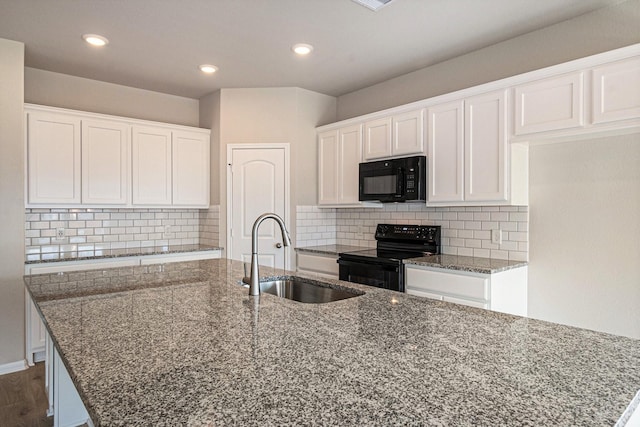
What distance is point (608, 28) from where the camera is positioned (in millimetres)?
2549

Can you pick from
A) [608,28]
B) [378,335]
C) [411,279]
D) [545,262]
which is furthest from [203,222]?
[608,28]

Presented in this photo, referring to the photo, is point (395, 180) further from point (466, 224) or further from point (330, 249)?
point (330, 249)

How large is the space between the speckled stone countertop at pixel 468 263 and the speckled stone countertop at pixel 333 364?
123 centimetres

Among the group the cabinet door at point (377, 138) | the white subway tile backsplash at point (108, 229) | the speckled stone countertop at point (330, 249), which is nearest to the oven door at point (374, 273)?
the speckled stone countertop at point (330, 249)

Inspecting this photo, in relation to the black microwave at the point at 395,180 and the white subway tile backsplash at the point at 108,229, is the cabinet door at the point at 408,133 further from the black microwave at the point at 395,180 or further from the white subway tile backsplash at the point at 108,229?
the white subway tile backsplash at the point at 108,229

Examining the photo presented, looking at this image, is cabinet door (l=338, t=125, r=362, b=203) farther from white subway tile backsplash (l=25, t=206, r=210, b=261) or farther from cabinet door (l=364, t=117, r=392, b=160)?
white subway tile backsplash (l=25, t=206, r=210, b=261)

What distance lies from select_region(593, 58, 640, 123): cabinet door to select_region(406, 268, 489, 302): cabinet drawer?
1219 mm

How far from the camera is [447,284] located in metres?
2.82

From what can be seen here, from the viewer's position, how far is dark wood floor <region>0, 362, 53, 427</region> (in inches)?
94.2

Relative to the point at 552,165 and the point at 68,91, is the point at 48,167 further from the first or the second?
the point at 552,165

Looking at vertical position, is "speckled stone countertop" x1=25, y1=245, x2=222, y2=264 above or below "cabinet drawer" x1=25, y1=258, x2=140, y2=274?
above

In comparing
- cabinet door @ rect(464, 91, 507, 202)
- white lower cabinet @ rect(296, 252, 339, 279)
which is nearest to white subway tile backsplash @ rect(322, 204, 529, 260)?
white lower cabinet @ rect(296, 252, 339, 279)

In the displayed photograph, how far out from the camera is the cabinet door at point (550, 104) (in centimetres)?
241

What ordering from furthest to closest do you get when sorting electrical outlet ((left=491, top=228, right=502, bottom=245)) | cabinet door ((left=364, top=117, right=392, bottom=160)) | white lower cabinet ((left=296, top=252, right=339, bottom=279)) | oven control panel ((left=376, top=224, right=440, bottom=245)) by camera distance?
1. white lower cabinet ((left=296, top=252, right=339, bottom=279))
2. cabinet door ((left=364, top=117, right=392, bottom=160))
3. oven control panel ((left=376, top=224, right=440, bottom=245))
4. electrical outlet ((left=491, top=228, right=502, bottom=245))
